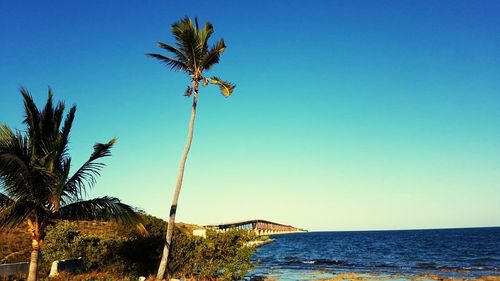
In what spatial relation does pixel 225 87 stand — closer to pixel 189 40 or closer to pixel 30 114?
pixel 189 40

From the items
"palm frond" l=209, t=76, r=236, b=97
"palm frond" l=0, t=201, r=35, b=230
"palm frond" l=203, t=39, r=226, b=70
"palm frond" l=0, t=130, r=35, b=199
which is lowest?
"palm frond" l=0, t=201, r=35, b=230

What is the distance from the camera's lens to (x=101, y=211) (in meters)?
13.4

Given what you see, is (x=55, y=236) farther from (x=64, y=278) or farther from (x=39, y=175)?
(x=39, y=175)

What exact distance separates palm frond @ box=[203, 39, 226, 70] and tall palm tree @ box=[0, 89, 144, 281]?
6.65m

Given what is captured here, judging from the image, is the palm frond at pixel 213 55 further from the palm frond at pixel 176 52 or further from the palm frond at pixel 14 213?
the palm frond at pixel 14 213

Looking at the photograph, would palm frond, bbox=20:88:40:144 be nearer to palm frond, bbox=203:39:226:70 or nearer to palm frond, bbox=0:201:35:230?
palm frond, bbox=0:201:35:230

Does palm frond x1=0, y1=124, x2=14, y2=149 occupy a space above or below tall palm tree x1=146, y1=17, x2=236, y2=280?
below

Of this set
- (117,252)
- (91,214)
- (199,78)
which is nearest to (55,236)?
(117,252)

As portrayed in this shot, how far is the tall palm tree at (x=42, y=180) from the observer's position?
12039 millimetres

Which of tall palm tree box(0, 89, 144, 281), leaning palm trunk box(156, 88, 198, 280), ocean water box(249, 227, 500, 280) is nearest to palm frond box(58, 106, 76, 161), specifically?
tall palm tree box(0, 89, 144, 281)

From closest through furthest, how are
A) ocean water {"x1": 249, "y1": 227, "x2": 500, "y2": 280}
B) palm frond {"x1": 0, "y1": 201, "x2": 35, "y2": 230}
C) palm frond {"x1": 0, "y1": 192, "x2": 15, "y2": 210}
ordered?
palm frond {"x1": 0, "y1": 201, "x2": 35, "y2": 230}
palm frond {"x1": 0, "y1": 192, "x2": 15, "y2": 210}
ocean water {"x1": 249, "y1": 227, "x2": 500, "y2": 280}

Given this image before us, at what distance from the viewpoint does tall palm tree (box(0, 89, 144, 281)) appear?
1204 centimetres

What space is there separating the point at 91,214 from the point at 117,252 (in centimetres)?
758

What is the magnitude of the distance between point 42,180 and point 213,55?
30.9 feet
